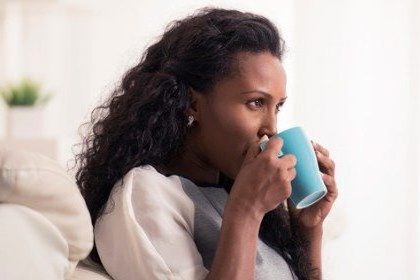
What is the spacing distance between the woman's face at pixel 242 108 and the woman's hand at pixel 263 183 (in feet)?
0.35

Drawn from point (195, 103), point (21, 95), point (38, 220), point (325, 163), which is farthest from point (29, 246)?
point (21, 95)

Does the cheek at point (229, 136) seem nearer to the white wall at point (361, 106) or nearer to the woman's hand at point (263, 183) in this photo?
the woman's hand at point (263, 183)

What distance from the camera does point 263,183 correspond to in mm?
1064

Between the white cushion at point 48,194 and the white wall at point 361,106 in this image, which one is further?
the white wall at point 361,106

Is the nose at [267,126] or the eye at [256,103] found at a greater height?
the eye at [256,103]

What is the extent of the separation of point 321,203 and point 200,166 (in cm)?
23

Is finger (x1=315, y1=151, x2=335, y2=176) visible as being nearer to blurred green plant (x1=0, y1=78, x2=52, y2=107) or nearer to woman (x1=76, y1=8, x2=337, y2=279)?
woman (x1=76, y1=8, x2=337, y2=279)

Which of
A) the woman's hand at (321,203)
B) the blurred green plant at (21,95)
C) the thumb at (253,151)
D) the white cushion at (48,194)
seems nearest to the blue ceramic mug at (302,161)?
the thumb at (253,151)

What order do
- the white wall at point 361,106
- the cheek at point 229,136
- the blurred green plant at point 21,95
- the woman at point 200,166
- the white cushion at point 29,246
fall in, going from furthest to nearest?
the blurred green plant at point 21,95
the white wall at point 361,106
the cheek at point 229,136
the woman at point 200,166
the white cushion at point 29,246

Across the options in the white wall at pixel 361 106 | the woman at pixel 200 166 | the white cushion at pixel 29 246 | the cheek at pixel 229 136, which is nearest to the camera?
the white cushion at pixel 29 246

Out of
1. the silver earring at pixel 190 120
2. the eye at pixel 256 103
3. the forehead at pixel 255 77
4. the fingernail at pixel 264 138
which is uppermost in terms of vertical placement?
the forehead at pixel 255 77

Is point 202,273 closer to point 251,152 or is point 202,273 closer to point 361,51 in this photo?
point 251,152

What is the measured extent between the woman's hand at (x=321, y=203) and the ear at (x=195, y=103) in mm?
209

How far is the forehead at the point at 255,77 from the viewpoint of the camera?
3.86 feet
